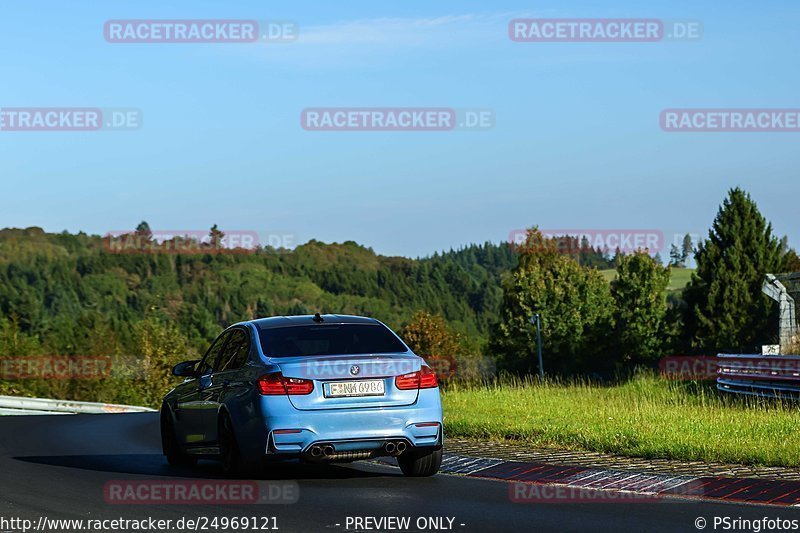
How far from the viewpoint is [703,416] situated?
1598 cm

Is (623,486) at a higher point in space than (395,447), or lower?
lower

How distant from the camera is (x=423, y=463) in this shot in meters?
11.6

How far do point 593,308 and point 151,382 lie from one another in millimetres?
41732

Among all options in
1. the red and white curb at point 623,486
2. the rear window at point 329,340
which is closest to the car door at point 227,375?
the rear window at point 329,340

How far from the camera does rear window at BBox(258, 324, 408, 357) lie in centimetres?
1164

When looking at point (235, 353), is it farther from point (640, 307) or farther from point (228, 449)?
point (640, 307)

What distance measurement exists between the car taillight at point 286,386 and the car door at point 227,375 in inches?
19.2

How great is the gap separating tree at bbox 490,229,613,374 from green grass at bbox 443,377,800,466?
278 feet

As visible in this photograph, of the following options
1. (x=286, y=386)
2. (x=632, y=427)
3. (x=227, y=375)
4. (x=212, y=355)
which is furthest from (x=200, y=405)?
(x=632, y=427)

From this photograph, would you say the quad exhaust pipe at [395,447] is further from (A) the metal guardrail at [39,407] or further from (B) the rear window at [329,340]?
(A) the metal guardrail at [39,407]

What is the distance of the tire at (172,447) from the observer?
13503 mm

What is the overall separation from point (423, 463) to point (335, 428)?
1.20 meters

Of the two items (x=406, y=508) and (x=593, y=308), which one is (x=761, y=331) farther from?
(x=406, y=508)

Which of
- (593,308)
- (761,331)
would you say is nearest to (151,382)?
(593,308)
